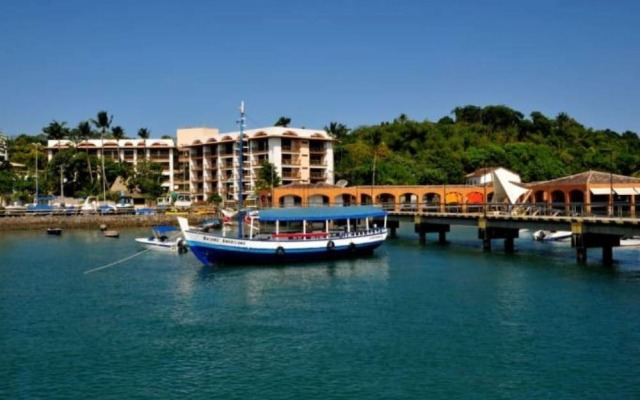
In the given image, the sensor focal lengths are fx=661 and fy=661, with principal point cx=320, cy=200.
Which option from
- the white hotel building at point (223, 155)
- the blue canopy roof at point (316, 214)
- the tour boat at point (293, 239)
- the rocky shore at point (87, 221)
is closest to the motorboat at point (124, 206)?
the rocky shore at point (87, 221)

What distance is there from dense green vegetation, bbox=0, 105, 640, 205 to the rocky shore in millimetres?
17434

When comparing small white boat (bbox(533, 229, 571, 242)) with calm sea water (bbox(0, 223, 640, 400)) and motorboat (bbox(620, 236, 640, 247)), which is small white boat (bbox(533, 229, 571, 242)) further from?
calm sea water (bbox(0, 223, 640, 400))

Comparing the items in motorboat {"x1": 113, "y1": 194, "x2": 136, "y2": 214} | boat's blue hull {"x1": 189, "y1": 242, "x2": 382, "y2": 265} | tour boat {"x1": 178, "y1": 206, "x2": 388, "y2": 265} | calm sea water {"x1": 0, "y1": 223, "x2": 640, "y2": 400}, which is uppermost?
motorboat {"x1": 113, "y1": 194, "x2": 136, "y2": 214}

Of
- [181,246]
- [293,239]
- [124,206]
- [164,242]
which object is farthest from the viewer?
[124,206]

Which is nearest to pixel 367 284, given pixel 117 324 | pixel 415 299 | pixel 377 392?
pixel 415 299

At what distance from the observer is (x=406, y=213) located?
72.8m

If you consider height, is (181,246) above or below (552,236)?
below

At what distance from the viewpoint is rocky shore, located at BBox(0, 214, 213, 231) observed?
315ft

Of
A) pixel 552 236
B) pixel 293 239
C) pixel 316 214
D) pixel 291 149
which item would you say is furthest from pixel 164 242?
pixel 291 149

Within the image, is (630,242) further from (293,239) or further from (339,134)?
(339,134)

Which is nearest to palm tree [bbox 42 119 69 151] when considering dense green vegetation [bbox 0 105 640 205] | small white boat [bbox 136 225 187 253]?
dense green vegetation [bbox 0 105 640 205]

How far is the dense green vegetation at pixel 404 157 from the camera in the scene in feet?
381

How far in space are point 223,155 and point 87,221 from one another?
31.2 m

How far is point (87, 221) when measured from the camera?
99.0 metres
